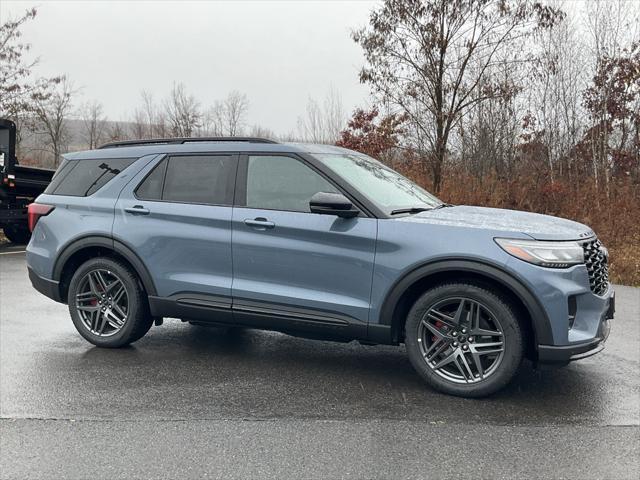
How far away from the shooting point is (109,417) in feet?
12.3

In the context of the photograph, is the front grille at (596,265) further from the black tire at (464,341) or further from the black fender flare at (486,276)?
the black tire at (464,341)

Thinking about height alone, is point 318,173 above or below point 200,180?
above

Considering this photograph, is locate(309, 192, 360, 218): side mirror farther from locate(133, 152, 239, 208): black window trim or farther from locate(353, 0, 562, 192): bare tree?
locate(353, 0, 562, 192): bare tree

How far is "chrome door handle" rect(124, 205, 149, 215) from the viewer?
5.07 meters

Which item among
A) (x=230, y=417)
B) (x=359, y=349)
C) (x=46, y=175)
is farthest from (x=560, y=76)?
(x=230, y=417)

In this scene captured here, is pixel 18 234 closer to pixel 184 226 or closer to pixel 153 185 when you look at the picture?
pixel 153 185

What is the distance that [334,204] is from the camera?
422cm

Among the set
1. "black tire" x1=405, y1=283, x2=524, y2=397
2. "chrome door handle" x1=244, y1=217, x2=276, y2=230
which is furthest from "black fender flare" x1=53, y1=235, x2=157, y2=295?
"black tire" x1=405, y1=283, x2=524, y2=397

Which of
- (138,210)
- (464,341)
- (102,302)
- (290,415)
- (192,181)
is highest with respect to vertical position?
(192,181)

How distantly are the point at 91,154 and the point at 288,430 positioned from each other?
3.40 metres

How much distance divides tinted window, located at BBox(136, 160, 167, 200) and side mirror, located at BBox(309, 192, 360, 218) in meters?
1.56

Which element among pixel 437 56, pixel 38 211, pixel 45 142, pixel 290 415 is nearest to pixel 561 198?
pixel 437 56

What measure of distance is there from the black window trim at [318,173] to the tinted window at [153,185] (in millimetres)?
770

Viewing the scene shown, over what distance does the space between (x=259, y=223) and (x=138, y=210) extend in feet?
4.01
